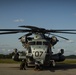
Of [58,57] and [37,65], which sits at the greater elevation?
[58,57]

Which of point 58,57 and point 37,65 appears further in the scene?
point 58,57

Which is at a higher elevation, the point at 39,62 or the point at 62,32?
the point at 62,32

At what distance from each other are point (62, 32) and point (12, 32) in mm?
5745

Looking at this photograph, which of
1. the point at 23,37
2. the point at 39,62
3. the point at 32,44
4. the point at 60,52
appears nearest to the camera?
the point at 39,62

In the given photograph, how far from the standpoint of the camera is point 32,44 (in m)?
24.0

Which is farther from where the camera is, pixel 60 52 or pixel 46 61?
pixel 60 52

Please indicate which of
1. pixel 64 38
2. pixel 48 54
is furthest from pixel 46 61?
A: pixel 64 38

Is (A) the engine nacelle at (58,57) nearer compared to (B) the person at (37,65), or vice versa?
(B) the person at (37,65)

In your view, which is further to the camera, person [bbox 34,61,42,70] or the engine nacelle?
the engine nacelle

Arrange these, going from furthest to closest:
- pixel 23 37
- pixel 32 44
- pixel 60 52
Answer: pixel 60 52
pixel 23 37
pixel 32 44

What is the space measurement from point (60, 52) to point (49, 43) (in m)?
4.58

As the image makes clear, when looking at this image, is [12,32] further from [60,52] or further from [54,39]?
[60,52]

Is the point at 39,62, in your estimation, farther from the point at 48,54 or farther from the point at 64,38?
the point at 64,38

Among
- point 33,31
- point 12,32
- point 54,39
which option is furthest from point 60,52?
point 12,32
